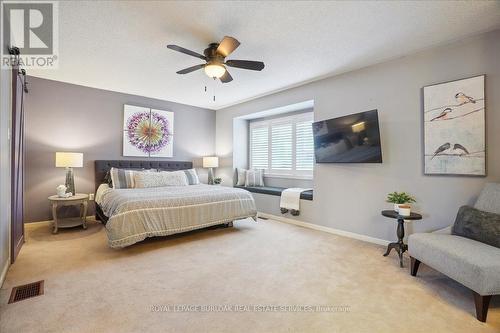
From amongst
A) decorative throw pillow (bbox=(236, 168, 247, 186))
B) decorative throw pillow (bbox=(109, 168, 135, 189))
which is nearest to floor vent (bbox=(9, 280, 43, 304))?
decorative throw pillow (bbox=(109, 168, 135, 189))

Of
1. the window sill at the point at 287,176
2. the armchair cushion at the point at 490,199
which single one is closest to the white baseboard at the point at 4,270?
the window sill at the point at 287,176

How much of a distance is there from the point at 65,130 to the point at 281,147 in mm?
4444

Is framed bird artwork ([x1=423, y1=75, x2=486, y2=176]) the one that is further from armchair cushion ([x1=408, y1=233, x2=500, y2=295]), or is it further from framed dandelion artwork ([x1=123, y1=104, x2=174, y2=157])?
framed dandelion artwork ([x1=123, y1=104, x2=174, y2=157])

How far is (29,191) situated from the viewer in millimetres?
4297

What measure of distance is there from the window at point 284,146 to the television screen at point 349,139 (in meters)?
0.88

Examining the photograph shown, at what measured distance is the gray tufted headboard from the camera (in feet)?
16.1

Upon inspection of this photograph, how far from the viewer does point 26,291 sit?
85.8 inches

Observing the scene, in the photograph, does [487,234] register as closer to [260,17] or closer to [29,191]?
[260,17]

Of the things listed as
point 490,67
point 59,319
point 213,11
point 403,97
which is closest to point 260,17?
point 213,11

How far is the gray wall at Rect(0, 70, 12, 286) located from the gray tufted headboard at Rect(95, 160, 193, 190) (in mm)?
2287

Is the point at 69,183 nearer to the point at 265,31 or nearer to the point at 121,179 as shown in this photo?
the point at 121,179

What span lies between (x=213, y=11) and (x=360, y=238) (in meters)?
3.69

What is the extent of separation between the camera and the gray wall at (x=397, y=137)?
282 cm

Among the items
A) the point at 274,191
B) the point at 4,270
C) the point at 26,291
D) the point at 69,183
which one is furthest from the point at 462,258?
the point at 69,183
